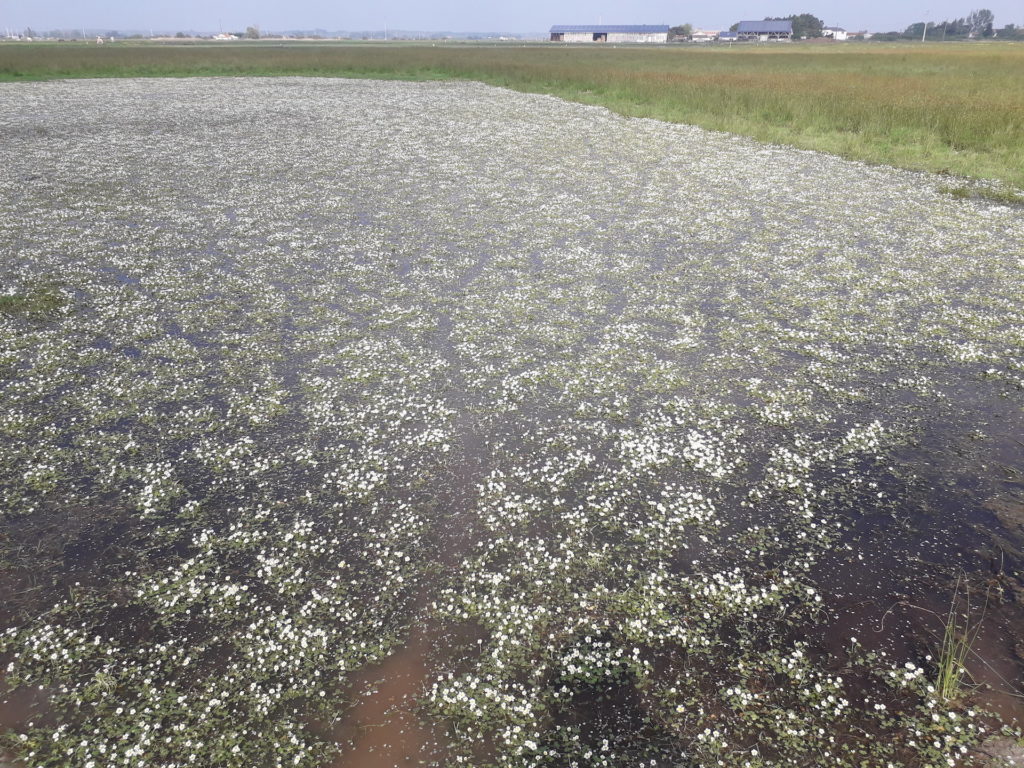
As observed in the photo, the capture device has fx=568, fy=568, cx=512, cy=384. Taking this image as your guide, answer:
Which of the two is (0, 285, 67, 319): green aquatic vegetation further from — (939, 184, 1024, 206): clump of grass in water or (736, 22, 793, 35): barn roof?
(736, 22, 793, 35): barn roof

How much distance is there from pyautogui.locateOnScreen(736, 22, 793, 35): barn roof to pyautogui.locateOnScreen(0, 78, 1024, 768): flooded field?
203 m

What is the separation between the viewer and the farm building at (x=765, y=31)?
17550 centimetres

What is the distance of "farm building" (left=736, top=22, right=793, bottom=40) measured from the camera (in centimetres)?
17550

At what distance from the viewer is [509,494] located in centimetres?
747

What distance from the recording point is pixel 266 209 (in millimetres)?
18906

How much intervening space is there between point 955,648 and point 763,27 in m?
221

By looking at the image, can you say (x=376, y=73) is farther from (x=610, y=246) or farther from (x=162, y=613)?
(x=162, y=613)

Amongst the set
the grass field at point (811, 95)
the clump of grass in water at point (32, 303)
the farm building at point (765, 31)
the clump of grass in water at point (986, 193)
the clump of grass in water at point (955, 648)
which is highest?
the farm building at point (765, 31)

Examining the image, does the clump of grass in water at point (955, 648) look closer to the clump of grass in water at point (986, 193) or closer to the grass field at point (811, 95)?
the clump of grass in water at point (986, 193)

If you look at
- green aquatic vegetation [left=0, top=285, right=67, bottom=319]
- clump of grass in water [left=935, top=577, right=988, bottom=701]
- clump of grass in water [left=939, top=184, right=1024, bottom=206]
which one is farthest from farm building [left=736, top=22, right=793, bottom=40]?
clump of grass in water [left=935, top=577, right=988, bottom=701]

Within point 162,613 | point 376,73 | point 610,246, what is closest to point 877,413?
point 610,246

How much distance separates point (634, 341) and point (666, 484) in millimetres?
4185

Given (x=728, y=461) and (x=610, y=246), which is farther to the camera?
(x=610, y=246)

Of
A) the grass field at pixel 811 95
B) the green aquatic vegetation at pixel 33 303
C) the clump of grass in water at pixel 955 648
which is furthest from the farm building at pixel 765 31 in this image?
the clump of grass in water at pixel 955 648
